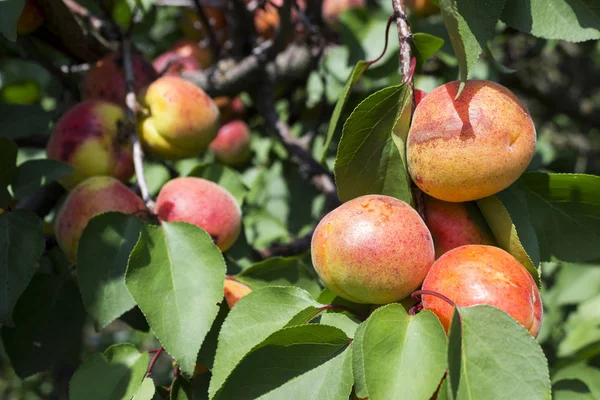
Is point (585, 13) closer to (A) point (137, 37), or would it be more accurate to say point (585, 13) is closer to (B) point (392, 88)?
(B) point (392, 88)

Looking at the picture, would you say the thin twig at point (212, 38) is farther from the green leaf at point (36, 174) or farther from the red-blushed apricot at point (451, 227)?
the red-blushed apricot at point (451, 227)

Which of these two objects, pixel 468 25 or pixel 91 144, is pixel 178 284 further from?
pixel 468 25

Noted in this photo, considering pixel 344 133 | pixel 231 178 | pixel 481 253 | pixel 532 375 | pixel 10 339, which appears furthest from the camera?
pixel 231 178

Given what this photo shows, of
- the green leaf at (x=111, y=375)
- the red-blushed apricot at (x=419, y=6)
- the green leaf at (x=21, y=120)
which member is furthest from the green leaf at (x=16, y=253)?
the red-blushed apricot at (x=419, y=6)

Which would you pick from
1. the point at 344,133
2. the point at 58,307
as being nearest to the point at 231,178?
the point at 58,307

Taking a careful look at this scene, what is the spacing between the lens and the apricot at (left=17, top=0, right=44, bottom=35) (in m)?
1.10

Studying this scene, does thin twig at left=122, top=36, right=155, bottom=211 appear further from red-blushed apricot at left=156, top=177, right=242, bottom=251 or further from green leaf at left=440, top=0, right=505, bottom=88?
green leaf at left=440, top=0, right=505, bottom=88

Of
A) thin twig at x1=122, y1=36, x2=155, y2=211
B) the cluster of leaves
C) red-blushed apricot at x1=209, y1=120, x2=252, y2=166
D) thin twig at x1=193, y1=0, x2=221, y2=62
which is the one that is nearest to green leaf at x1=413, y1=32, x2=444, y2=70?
the cluster of leaves

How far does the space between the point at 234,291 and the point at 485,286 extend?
41 centimetres

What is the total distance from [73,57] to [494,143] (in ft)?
3.16

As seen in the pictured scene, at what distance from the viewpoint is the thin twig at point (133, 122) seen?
0.95m

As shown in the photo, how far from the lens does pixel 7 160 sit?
3.05ft

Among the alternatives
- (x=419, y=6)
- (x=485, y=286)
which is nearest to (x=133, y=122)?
(x=485, y=286)

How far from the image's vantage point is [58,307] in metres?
1.01
